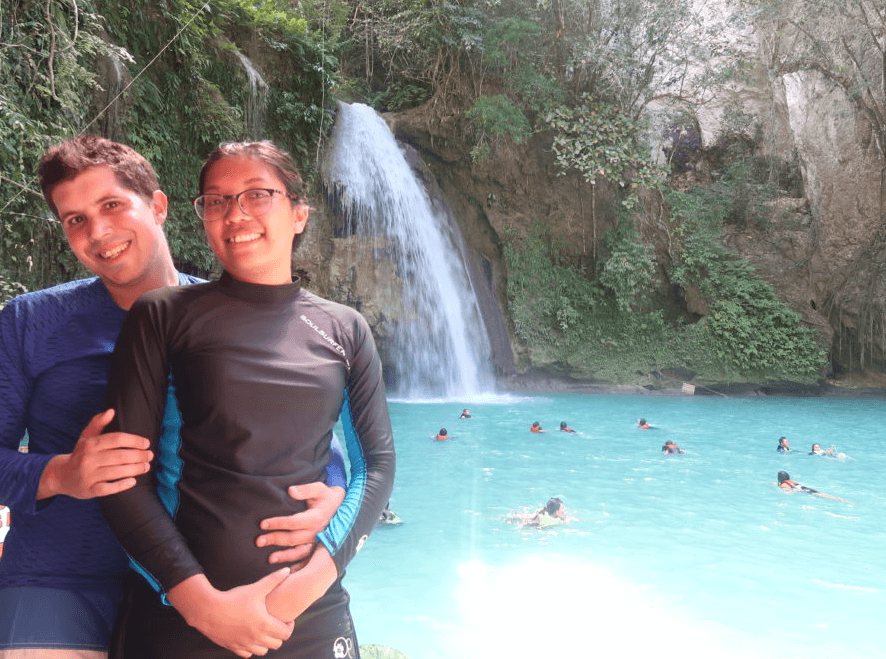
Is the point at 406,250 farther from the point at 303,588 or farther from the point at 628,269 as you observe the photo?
the point at 303,588

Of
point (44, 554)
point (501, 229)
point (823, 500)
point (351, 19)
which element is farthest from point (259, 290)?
point (351, 19)

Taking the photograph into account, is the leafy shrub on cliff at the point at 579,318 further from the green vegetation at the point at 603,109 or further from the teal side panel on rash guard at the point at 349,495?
the teal side panel on rash guard at the point at 349,495

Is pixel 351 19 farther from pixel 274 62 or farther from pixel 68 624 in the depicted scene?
pixel 68 624

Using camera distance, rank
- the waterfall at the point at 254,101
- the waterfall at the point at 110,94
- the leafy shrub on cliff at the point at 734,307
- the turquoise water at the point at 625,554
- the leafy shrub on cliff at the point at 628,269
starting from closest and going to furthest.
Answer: the turquoise water at the point at 625,554, the waterfall at the point at 110,94, the waterfall at the point at 254,101, the leafy shrub on cliff at the point at 734,307, the leafy shrub on cliff at the point at 628,269

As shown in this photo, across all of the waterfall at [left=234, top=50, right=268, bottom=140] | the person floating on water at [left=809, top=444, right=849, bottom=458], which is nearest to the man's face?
the person floating on water at [left=809, top=444, right=849, bottom=458]

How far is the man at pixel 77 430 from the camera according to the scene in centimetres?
124

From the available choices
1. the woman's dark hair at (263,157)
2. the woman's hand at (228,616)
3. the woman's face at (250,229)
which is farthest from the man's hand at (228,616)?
the woman's dark hair at (263,157)

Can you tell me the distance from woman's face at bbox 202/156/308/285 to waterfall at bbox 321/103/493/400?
11.9 m

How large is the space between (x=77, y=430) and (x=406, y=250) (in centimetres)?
1248

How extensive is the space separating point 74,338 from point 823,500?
704 cm

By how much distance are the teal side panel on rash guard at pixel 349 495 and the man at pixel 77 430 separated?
23 millimetres

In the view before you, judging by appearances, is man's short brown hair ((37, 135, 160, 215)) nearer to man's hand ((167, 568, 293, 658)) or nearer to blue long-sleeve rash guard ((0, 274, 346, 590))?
blue long-sleeve rash guard ((0, 274, 346, 590))

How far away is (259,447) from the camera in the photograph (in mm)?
1255

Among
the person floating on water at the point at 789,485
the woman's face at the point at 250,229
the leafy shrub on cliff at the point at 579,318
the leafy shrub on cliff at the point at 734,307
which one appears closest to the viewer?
the woman's face at the point at 250,229
